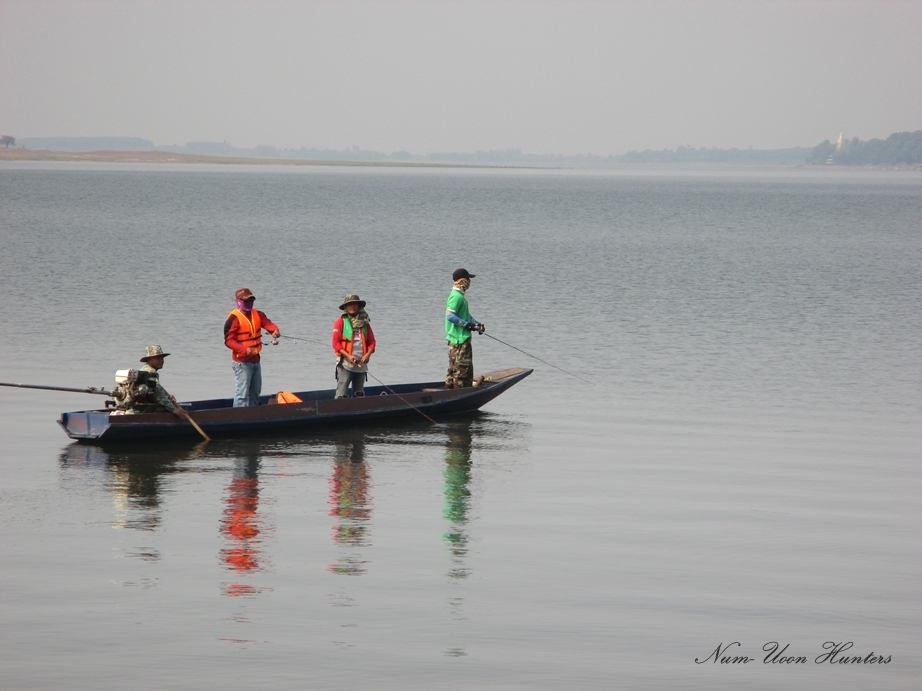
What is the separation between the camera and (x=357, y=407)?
21.1m

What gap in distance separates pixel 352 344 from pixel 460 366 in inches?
80.3

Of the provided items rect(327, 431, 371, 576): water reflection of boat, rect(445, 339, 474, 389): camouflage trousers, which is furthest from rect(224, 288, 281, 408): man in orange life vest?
rect(445, 339, 474, 389): camouflage trousers

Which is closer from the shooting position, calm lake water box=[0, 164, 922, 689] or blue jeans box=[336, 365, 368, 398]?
calm lake water box=[0, 164, 922, 689]

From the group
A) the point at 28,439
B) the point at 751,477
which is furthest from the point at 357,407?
the point at 751,477

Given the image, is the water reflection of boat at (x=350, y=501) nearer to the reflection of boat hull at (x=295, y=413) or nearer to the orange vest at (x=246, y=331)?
the reflection of boat hull at (x=295, y=413)

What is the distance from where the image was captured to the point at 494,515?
15867 millimetres

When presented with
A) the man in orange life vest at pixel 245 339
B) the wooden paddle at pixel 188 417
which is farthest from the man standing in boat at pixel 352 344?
the wooden paddle at pixel 188 417

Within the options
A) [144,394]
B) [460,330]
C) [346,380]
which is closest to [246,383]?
[346,380]

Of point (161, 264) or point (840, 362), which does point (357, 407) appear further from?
point (161, 264)

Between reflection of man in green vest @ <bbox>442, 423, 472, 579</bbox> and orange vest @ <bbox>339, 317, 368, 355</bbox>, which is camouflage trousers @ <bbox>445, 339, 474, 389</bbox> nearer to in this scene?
reflection of man in green vest @ <bbox>442, 423, 472, 579</bbox>

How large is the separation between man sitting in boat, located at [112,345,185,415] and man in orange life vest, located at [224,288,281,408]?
3.88 ft

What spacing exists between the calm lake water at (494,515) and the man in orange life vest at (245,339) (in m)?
0.87

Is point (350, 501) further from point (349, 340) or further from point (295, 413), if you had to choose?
point (349, 340)

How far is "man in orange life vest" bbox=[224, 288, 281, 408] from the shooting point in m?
19.9
